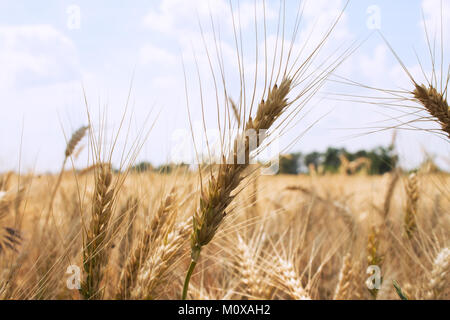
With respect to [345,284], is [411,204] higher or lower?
higher

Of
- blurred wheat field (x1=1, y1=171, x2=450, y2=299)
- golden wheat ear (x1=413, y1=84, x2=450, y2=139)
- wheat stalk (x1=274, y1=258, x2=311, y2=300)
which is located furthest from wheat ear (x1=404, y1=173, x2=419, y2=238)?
golden wheat ear (x1=413, y1=84, x2=450, y2=139)

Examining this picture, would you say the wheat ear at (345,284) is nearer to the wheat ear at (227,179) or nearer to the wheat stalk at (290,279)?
the wheat stalk at (290,279)

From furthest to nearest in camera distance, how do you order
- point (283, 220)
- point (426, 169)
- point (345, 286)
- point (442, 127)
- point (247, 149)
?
point (283, 220), point (426, 169), point (345, 286), point (442, 127), point (247, 149)

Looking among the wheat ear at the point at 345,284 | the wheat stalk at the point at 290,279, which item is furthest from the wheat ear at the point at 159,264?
the wheat ear at the point at 345,284

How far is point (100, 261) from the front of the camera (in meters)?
1.08

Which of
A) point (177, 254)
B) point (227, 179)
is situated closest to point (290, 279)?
point (177, 254)

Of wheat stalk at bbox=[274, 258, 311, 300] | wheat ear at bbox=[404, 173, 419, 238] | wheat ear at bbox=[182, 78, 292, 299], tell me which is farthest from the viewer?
wheat ear at bbox=[404, 173, 419, 238]

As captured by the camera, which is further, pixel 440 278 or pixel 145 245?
pixel 440 278

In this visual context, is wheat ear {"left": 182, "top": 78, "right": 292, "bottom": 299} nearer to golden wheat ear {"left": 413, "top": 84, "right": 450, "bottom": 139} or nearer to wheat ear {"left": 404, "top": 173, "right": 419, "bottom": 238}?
golden wheat ear {"left": 413, "top": 84, "right": 450, "bottom": 139}

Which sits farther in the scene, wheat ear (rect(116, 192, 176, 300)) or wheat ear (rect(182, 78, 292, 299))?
wheat ear (rect(116, 192, 176, 300))

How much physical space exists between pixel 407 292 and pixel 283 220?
1.44m

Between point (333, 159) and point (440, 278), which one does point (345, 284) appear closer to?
point (440, 278)

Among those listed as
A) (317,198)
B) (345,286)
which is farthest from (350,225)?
(345,286)
